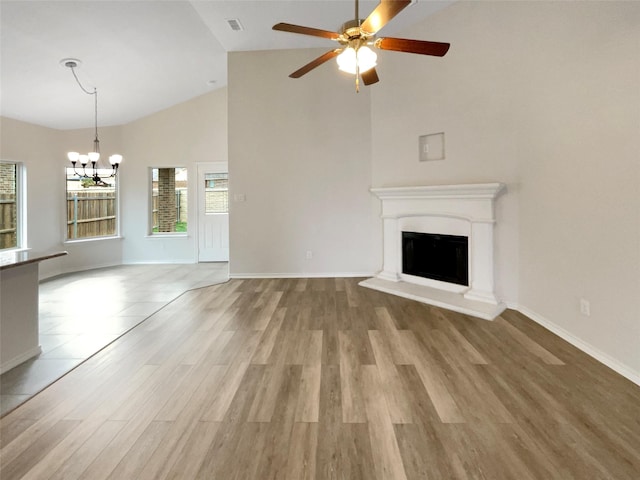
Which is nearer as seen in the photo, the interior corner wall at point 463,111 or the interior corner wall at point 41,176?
the interior corner wall at point 463,111

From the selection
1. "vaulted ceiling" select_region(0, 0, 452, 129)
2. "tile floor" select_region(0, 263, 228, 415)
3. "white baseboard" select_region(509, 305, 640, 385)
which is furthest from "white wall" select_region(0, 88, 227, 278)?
"white baseboard" select_region(509, 305, 640, 385)

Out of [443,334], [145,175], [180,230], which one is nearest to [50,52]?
[145,175]

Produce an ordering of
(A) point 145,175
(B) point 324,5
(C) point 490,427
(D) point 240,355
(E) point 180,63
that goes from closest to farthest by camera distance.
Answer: (C) point 490,427 → (D) point 240,355 → (B) point 324,5 → (E) point 180,63 → (A) point 145,175

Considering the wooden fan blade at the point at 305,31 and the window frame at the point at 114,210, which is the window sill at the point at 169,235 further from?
the wooden fan blade at the point at 305,31

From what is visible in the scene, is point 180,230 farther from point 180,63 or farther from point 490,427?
point 490,427

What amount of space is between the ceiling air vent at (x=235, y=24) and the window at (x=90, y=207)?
3915mm

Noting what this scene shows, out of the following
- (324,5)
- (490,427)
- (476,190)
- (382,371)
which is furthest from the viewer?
(324,5)

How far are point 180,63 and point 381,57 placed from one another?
309cm

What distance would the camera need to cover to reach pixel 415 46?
7.27 feet

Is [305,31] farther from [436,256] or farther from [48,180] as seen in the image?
[48,180]

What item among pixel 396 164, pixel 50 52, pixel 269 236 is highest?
pixel 50 52

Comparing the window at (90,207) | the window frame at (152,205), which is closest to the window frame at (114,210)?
the window at (90,207)

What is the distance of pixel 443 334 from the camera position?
2984 mm

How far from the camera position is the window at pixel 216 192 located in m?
7.11
